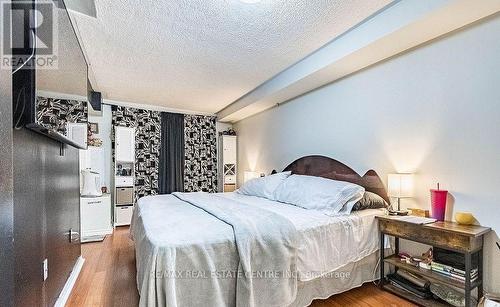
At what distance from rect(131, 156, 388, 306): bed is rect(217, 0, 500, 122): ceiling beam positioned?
1520mm

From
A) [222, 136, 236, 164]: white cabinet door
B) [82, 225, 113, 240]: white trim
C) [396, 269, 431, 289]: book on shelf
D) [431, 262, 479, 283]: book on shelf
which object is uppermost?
[222, 136, 236, 164]: white cabinet door

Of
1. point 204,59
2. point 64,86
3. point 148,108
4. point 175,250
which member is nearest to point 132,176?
point 148,108

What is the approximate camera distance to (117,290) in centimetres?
229

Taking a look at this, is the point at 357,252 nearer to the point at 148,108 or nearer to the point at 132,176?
the point at 132,176

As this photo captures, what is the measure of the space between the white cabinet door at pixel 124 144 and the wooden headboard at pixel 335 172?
2.87 m

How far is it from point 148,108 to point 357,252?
4.49 meters

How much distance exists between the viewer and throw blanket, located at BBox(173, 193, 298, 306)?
1648 millimetres

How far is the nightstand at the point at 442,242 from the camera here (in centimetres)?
179

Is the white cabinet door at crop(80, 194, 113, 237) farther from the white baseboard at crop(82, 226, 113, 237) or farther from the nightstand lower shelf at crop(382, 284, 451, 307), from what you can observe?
the nightstand lower shelf at crop(382, 284, 451, 307)

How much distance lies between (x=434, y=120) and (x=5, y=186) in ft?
9.25

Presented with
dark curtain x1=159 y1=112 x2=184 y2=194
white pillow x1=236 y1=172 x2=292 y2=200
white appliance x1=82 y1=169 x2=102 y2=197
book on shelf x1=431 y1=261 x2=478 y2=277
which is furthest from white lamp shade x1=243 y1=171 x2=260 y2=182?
book on shelf x1=431 y1=261 x2=478 y2=277

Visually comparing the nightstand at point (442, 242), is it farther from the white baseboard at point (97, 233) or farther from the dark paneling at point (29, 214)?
the white baseboard at point (97, 233)

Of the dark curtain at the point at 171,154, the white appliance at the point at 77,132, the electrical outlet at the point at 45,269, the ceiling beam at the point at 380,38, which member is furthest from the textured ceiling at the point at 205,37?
the electrical outlet at the point at 45,269

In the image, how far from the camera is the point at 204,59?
2963 millimetres
